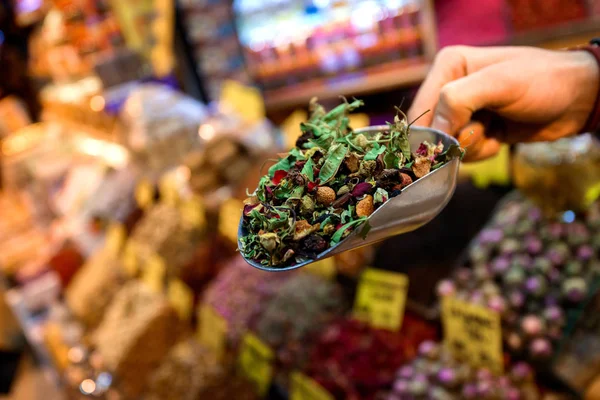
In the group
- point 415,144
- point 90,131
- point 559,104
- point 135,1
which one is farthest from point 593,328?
point 135,1

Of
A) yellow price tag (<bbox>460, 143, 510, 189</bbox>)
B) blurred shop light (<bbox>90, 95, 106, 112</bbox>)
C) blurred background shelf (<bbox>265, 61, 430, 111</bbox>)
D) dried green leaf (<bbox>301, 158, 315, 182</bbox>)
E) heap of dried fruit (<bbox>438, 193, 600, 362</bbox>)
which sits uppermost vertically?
dried green leaf (<bbox>301, 158, 315, 182</bbox>)

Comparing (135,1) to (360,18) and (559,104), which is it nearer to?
(360,18)

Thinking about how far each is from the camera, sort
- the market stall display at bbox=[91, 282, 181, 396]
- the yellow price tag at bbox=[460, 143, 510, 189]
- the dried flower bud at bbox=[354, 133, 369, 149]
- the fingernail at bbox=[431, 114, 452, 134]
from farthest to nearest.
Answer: the market stall display at bbox=[91, 282, 181, 396] → the yellow price tag at bbox=[460, 143, 510, 189] → the fingernail at bbox=[431, 114, 452, 134] → the dried flower bud at bbox=[354, 133, 369, 149]

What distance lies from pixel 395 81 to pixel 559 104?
2046 millimetres

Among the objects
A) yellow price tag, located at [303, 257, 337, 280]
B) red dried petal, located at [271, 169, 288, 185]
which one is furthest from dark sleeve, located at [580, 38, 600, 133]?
yellow price tag, located at [303, 257, 337, 280]

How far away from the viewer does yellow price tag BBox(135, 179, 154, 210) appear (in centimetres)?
230

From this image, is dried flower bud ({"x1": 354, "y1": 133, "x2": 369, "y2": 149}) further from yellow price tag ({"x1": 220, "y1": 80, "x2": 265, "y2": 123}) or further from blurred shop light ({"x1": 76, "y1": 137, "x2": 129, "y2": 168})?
blurred shop light ({"x1": 76, "y1": 137, "x2": 129, "y2": 168})

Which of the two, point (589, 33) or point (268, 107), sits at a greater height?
point (589, 33)

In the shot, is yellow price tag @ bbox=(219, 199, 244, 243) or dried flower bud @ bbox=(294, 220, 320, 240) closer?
dried flower bud @ bbox=(294, 220, 320, 240)

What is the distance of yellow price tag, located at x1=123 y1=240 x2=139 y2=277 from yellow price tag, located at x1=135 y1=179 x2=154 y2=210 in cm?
21

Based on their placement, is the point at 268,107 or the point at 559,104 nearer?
the point at 559,104

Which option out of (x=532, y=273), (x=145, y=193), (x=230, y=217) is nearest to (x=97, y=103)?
(x=145, y=193)

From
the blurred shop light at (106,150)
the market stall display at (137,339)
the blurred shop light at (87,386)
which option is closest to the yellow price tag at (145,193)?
the blurred shop light at (106,150)

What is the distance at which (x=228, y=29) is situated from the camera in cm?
331
